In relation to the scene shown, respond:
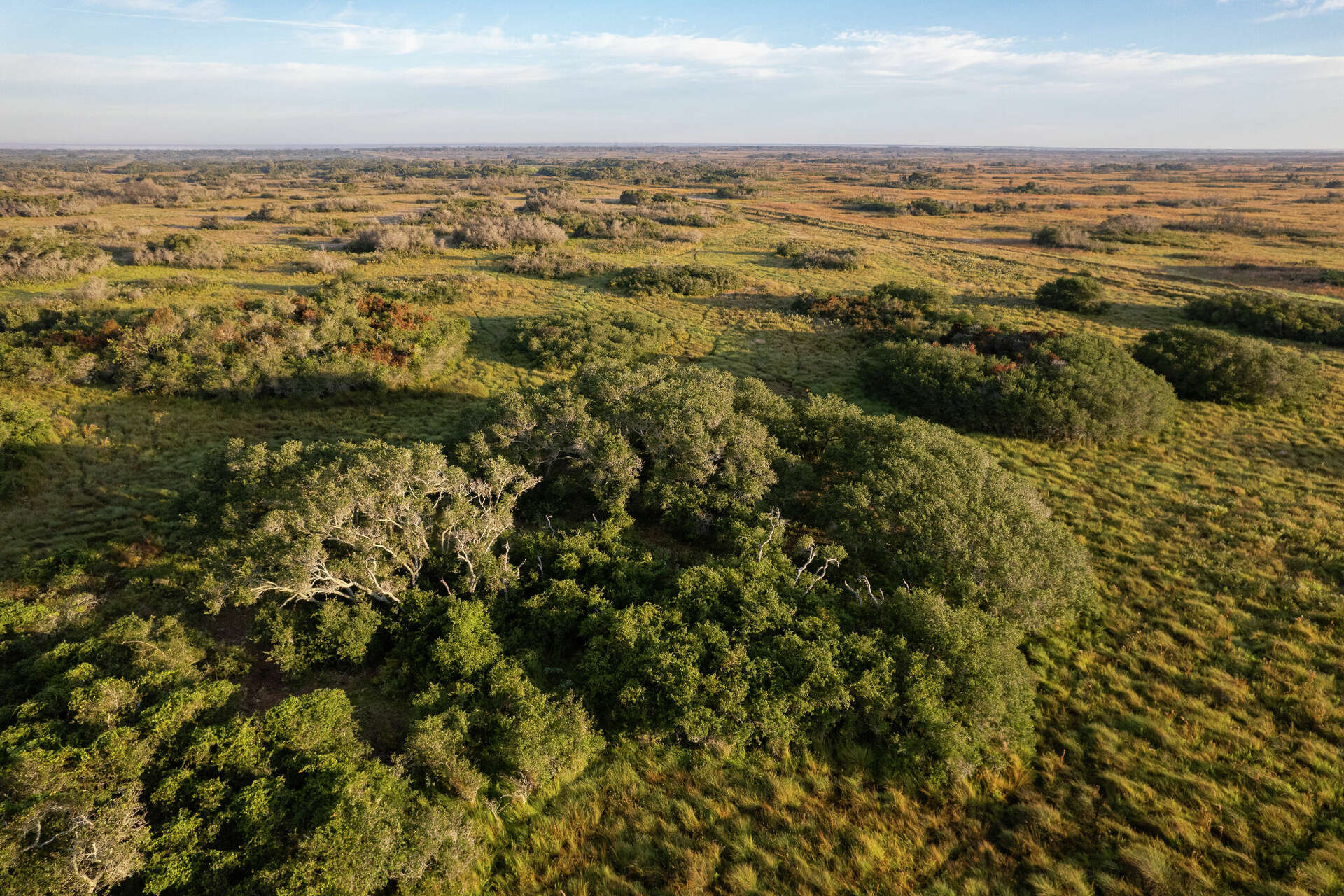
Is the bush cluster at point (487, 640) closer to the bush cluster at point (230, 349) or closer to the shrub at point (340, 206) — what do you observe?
the bush cluster at point (230, 349)

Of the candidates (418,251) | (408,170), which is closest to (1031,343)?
(418,251)

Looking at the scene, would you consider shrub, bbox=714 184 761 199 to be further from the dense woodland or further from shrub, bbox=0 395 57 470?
shrub, bbox=0 395 57 470

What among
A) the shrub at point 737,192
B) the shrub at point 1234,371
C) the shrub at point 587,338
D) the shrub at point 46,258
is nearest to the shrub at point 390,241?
the shrub at point 46,258

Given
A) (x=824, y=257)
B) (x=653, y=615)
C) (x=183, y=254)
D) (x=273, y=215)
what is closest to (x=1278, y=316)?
(x=824, y=257)

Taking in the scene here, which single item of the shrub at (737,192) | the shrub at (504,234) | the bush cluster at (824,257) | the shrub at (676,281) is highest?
the shrub at (737,192)

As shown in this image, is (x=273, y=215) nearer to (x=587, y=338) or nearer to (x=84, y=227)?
(x=84, y=227)

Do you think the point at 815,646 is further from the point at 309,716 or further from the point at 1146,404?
the point at 1146,404
